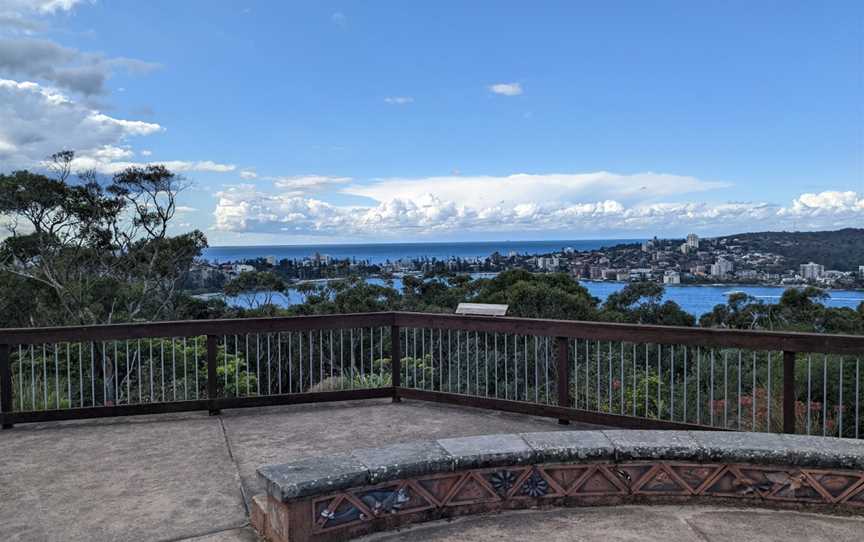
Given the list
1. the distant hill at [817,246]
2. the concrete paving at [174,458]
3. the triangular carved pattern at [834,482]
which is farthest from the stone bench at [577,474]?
the distant hill at [817,246]

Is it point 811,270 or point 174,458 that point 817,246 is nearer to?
point 811,270

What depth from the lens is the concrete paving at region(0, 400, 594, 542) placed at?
3320mm

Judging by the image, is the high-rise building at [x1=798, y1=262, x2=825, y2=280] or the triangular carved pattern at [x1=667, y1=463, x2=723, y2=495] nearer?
the triangular carved pattern at [x1=667, y1=463, x2=723, y2=495]

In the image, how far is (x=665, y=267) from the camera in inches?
911

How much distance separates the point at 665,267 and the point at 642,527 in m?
21.7

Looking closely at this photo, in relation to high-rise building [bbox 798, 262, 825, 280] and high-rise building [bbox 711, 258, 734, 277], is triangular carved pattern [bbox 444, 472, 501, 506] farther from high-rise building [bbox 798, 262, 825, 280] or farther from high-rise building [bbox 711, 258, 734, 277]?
high-rise building [bbox 711, 258, 734, 277]

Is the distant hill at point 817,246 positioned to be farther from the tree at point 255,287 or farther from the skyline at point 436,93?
the tree at point 255,287

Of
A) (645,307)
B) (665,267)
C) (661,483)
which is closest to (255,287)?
(645,307)

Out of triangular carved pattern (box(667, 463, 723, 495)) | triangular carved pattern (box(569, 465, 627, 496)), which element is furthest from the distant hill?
triangular carved pattern (box(569, 465, 627, 496))

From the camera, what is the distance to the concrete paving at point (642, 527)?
9.16 feet

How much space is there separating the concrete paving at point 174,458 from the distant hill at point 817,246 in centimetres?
1810

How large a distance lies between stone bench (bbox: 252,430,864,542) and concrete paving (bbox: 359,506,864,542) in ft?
0.23

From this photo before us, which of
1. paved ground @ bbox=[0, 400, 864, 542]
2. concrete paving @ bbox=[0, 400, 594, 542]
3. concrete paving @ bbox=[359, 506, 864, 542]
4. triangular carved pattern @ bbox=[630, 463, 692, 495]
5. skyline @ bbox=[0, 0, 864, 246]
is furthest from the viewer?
skyline @ bbox=[0, 0, 864, 246]

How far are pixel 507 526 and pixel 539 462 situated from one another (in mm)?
348
